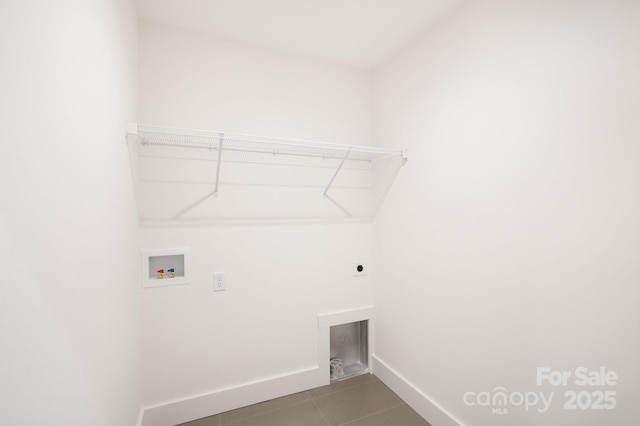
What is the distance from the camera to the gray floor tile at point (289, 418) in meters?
1.79

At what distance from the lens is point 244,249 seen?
6.42 ft

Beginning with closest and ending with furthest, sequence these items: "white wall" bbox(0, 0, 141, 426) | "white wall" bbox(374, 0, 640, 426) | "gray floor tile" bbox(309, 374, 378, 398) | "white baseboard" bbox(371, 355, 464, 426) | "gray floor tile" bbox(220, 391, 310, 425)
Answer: "white wall" bbox(0, 0, 141, 426) < "white wall" bbox(374, 0, 640, 426) < "white baseboard" bbox(371, 355, 464, 426) < "gray floor tile" bbox(220, 391, 310, 425) < "gray floor tile" bbox(309, 374, 378, 398)

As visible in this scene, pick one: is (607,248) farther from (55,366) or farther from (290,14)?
(290,14)

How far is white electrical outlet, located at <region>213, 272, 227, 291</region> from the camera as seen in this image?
73.5 inches

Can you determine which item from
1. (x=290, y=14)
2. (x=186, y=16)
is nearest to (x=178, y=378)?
(x=186, y=16)

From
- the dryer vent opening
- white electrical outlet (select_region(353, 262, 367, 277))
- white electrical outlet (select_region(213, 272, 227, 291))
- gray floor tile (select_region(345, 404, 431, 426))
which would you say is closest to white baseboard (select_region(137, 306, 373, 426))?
the dryer vent opening

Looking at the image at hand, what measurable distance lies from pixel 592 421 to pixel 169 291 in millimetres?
2216

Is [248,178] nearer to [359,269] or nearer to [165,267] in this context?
[165,267]

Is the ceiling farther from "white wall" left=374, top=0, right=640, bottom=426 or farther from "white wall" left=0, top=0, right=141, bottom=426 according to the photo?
"white wall" left=0, top=0, right=141, bottom=426

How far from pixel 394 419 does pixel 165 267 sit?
185 centimetres

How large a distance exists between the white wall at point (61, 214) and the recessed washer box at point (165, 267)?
437 millimetres

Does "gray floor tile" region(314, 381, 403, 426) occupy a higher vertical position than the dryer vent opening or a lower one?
lower

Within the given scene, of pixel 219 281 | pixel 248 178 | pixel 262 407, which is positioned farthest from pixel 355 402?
pixel 248 178

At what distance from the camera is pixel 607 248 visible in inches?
40.9
